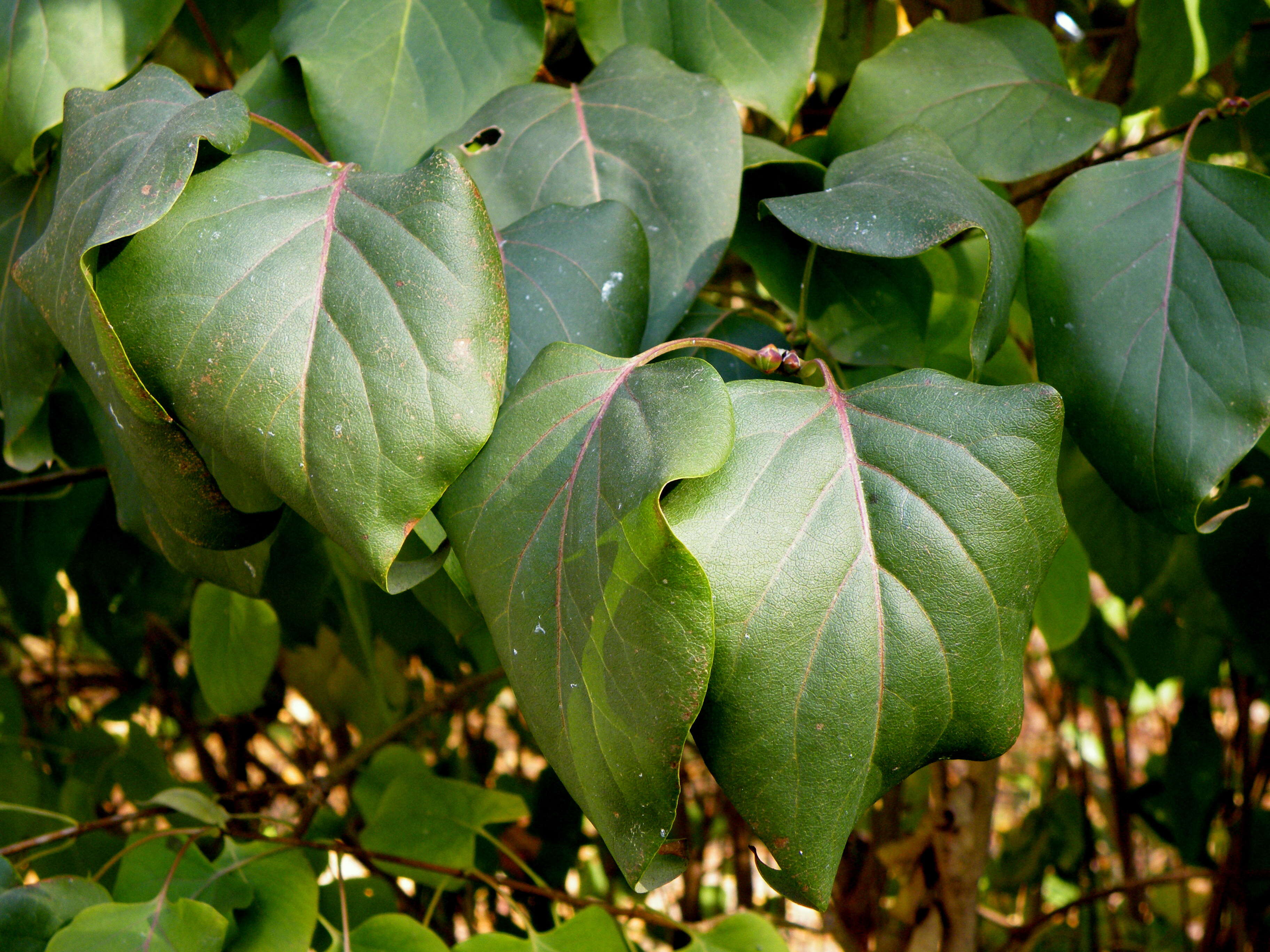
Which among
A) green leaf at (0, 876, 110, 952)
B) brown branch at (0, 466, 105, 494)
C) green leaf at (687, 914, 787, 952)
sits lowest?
green leaf at (687, 914, 787, 952)

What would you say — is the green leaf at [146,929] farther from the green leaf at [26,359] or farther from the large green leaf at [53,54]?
the large green leaf at [53,54]

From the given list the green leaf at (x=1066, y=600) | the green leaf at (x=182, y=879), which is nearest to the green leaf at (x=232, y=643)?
the green leaf at (x=182, y=879)

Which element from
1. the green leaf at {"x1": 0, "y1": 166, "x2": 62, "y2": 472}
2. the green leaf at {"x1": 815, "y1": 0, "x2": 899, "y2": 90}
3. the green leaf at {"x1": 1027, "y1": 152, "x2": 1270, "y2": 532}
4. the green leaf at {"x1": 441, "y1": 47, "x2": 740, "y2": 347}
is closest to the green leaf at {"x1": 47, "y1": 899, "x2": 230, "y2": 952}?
the green leaf at {"x1": 0, "y1": 166, "x2": 62, "y2": 472}

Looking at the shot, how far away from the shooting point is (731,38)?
18.9 inches

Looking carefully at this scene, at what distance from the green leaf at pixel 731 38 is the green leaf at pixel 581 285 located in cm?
14

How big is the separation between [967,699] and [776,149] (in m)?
0.27

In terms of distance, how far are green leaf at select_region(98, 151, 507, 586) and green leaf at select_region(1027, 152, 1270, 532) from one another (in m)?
0.24

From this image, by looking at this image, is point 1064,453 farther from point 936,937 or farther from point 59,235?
point 59,235

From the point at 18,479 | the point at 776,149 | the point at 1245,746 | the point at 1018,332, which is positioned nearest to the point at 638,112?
the point at 776,149

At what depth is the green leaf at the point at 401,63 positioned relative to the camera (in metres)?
0.43

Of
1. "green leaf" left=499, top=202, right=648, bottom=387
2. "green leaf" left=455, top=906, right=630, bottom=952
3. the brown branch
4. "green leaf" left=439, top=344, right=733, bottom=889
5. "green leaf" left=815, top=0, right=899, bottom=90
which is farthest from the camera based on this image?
"green leaf" left=815, top=0, right=899, bottom=90

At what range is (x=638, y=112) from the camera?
426 millimetres

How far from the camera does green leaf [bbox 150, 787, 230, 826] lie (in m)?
0.55

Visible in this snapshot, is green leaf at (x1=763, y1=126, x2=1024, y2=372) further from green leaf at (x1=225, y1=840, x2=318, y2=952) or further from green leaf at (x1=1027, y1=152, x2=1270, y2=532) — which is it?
green leaf at (x1=225, y1=840, x2=318, y2=952)
